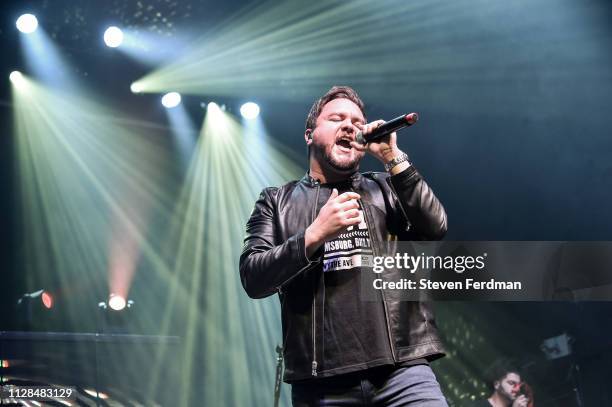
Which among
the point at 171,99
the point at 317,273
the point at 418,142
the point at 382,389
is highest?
the point at 171,99

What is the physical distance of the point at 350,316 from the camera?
70.9 inches

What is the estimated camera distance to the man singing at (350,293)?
173 cm

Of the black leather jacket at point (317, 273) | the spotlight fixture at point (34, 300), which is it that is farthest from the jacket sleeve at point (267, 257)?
the spotlight fixture at point (34, 300)

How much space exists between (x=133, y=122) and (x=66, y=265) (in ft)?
6.32

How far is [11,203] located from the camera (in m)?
7.36

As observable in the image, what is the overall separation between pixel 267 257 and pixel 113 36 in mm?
5640

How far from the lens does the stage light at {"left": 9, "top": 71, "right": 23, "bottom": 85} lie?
272 inches

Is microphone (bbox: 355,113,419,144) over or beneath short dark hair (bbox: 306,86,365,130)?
beneath

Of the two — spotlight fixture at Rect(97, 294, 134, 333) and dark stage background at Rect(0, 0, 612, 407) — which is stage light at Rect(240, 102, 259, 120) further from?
spotlight fixture at Rect(97, 294, 134, 333)

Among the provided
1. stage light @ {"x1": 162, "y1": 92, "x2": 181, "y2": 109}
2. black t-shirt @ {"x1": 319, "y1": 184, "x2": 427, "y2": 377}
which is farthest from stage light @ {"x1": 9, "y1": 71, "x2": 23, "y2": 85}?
black t-shirt @ {"x1": 319, "y1": 184, "x2": 427, "y2": 377}

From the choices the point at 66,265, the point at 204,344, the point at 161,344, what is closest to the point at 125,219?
the point at 66,265

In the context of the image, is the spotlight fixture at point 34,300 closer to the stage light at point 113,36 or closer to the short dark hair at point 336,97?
the stage light at point 113,36

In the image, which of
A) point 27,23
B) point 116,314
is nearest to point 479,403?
→ point 116,314

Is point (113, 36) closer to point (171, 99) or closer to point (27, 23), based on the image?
point (27, 23)
